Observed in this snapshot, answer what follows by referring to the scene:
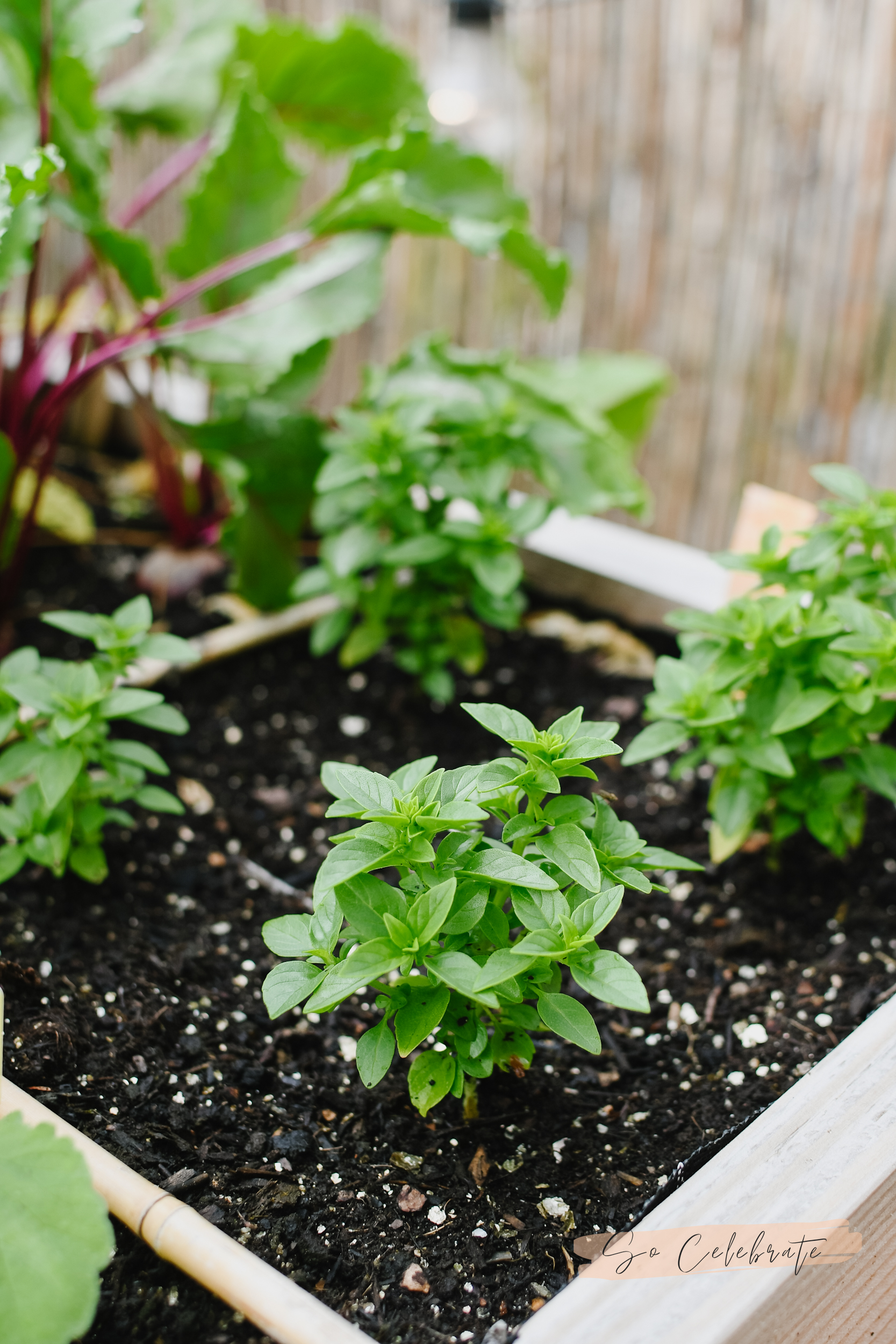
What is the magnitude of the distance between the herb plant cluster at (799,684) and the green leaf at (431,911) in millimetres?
326

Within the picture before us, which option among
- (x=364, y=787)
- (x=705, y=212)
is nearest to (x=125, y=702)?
(x=364, y=787)

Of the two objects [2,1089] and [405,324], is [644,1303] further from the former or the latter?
Answer: [405,324]

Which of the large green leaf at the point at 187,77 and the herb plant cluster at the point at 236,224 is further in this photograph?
the large green leaf at the point at 187,77

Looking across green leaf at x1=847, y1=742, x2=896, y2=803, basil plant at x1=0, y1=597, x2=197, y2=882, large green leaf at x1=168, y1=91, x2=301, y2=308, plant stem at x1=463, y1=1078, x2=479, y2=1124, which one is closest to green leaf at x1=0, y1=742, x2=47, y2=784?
basil plant at x1=0, y1=597, x2=197, y2=882

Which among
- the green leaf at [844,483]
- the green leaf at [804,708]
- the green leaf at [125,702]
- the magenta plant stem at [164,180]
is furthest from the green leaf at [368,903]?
the magenta plant stem at [164,180]

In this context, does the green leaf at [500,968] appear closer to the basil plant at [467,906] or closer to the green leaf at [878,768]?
the basil plant at [467,906]

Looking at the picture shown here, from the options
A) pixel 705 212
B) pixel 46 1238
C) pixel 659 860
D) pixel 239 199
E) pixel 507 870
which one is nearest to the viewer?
pixel 46 1238

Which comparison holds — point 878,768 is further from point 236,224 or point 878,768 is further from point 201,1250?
point 236,224

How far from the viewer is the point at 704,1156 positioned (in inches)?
36.0

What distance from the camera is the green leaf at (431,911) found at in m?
0.75

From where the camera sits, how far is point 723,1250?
2.39 feet

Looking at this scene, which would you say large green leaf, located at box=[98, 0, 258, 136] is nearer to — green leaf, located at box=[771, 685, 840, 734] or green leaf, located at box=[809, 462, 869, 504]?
green leaf, located at box=[809, 462, 869, 504]

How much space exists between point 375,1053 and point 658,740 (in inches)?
18.1

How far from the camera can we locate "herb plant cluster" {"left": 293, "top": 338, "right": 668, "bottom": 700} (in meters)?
1.39
